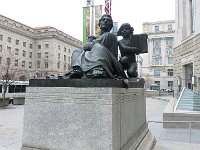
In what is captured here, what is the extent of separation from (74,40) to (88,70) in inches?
3140

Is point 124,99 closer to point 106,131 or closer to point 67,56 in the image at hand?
point 106,131

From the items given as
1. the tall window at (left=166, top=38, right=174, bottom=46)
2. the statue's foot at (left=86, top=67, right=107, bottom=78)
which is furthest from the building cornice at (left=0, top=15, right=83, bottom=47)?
the statue's foot at (left=86, top=67, right=107, bottom=78)

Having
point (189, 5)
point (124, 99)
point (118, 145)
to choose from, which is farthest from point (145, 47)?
point (189, 5)

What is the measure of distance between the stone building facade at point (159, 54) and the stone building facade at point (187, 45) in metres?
50.8

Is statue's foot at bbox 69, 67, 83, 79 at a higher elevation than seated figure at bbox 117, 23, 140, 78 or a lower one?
lower


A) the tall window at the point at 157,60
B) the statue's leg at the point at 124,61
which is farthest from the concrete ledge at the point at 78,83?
the tall window at the point at 157,60

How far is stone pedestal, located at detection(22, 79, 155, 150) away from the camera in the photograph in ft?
13.8

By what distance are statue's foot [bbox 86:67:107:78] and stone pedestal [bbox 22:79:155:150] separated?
0.55 ft

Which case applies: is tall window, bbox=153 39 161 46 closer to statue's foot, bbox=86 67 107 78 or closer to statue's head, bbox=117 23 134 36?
statue's head, bbox=117 23 134 36

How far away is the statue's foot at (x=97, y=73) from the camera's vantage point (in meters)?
4.48

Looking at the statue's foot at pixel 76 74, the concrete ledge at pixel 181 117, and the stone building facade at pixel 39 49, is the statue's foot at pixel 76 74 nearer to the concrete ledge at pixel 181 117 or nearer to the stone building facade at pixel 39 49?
the concrete ledge at pixel 181 117

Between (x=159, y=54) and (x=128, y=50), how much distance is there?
286 feet

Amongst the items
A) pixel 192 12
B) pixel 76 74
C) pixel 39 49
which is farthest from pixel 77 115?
pixel 39 49

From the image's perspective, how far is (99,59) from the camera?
4.82 meters
